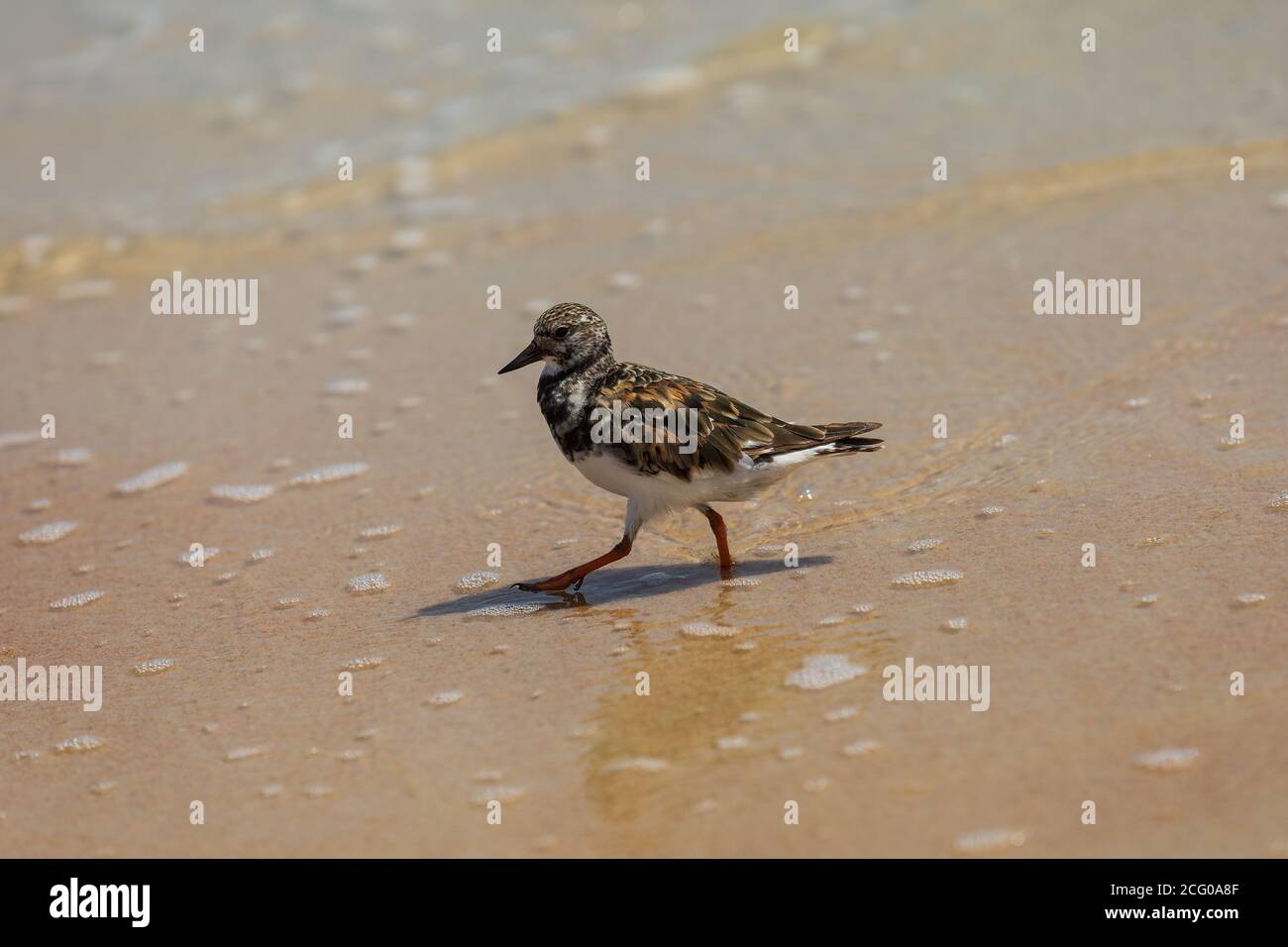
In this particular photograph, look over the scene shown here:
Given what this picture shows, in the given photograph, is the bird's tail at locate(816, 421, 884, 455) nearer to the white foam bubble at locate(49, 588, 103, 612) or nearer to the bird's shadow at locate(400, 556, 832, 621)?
the bird's shadow at locate(400, 556, 832, 621)

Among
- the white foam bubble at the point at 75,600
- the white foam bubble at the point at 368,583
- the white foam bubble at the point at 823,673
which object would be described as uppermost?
the white foam bubble at the point at 368,583

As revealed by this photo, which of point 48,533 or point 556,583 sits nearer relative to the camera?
point 556,583

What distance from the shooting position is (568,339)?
19.7ft

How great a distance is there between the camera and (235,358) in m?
9.23

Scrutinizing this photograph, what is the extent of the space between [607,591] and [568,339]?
1.10m

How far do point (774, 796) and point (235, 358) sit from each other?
19.9ft

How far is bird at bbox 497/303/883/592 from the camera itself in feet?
18.9

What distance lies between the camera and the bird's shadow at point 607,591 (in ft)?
19.6

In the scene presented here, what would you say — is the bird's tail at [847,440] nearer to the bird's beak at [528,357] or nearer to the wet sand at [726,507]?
the wet sand at [726,507]

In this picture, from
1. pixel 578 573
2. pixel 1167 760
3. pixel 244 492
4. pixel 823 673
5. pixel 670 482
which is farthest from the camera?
pixel 244 492

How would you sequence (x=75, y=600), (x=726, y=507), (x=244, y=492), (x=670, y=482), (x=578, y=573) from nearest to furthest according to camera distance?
1. (x=670, y=482)
2. (x=578, y=573)
3. (x=75, y=600)
4. (x=726, y=507)
5. (x=244, y=492)

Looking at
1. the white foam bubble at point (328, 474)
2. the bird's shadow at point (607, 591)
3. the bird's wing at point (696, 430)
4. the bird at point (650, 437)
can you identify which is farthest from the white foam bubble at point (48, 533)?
the bird's wing at point (696, 430)

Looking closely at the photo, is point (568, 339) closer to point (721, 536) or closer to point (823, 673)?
point (721, 536)

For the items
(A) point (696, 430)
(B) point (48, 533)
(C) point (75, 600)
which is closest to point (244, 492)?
(B) point (48, 533)
